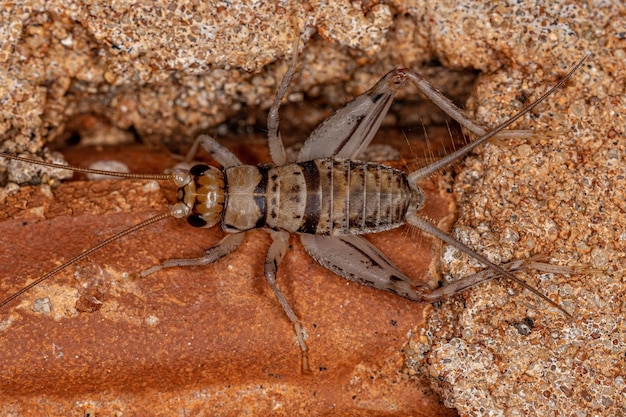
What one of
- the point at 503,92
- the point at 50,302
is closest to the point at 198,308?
the point at 50,302

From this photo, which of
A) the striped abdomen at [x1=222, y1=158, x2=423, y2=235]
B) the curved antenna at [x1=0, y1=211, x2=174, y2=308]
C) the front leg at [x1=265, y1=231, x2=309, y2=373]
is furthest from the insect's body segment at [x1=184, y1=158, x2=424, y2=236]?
the curved antenna at [x1=0, y1=211, x2=174, y2=308]

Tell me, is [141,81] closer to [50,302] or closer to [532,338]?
[50,302]

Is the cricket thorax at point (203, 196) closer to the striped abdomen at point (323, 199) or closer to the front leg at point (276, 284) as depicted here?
the striped abdomen at point (323, 199)

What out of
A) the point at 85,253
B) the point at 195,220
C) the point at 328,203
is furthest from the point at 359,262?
the point at 85,253

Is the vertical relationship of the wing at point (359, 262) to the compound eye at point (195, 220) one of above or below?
below


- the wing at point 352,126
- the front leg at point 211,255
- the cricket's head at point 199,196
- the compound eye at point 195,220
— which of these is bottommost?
the front leg at point 211,255

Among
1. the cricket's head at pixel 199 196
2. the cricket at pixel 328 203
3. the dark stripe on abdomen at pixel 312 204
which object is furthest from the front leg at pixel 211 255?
the dark stripe on abdomen at pixel 312 204

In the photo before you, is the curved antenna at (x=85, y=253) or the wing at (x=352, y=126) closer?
the curved antenna at (x=85, y=253)

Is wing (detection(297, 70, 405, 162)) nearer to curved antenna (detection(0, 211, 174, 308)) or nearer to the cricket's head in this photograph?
the cricket's head
